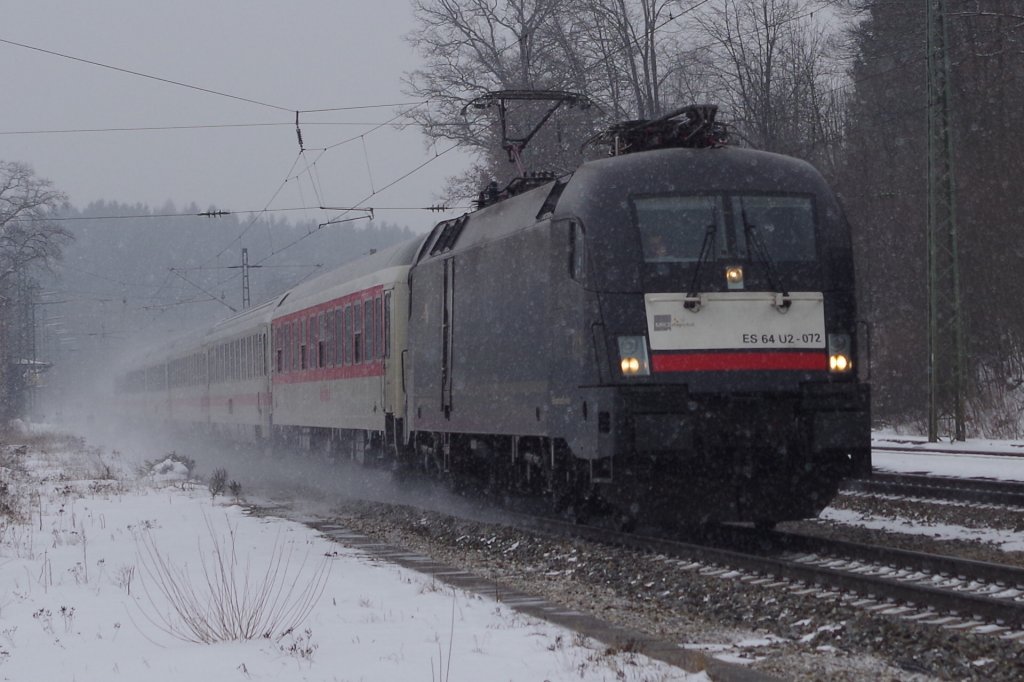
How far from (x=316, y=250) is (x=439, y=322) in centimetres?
12251

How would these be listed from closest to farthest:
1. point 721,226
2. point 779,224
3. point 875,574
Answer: point 875,574, point 721,226, point 779,224

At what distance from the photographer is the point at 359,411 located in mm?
18953

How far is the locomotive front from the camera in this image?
33.5ft

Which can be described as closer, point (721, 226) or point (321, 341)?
point (721, 226)

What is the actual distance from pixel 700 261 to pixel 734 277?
30 cm

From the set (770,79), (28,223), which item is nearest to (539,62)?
(770,79)

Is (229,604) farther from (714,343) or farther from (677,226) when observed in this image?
(677,226)

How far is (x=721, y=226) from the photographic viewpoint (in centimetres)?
1071

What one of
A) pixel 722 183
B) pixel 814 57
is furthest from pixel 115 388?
pixel 722 183

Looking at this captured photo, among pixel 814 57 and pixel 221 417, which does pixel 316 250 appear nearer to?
pixel 814 57

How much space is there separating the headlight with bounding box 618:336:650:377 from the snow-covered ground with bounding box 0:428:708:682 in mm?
2272

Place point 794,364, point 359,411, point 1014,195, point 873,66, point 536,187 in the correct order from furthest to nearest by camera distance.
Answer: point 873,66
point 1014,195
point 359,411
point 536,187
point 794,364

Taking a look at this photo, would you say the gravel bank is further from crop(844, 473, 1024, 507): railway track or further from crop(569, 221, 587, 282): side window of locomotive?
crop(569, 221, 587, 282): side window of locomotive

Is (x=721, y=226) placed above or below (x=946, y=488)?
above
